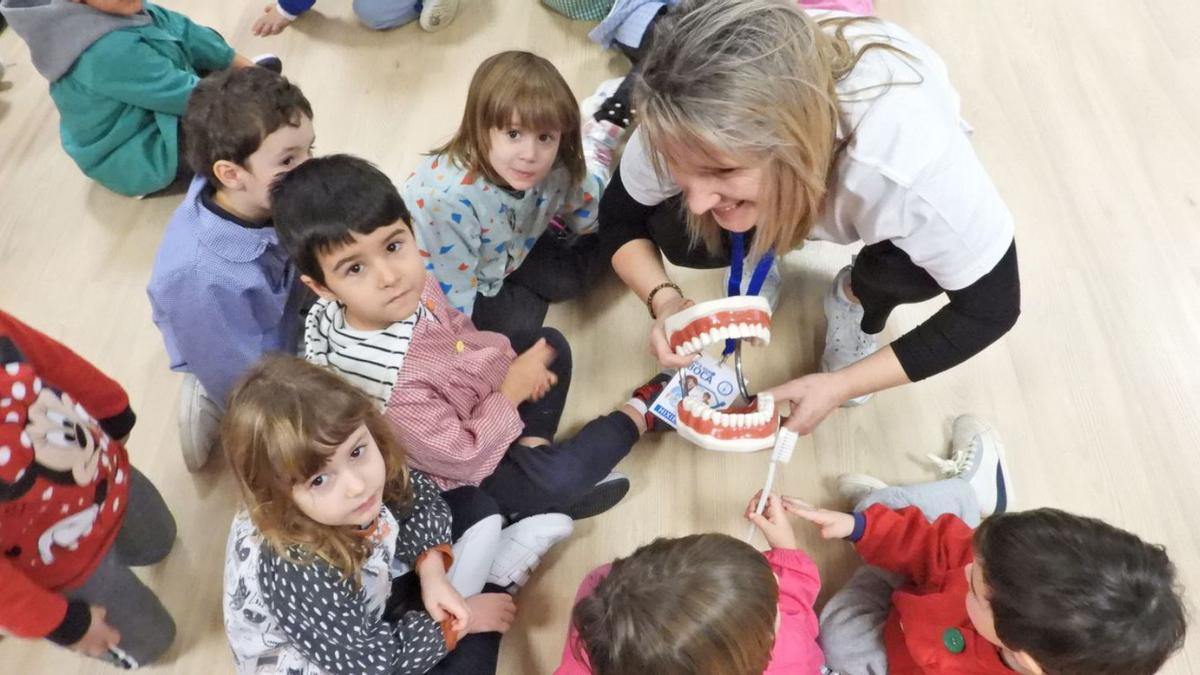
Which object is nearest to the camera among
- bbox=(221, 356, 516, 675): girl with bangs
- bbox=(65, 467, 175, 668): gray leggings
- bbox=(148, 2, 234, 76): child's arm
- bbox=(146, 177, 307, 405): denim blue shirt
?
bbox=(221, 356, 516, 675): girl with bangs

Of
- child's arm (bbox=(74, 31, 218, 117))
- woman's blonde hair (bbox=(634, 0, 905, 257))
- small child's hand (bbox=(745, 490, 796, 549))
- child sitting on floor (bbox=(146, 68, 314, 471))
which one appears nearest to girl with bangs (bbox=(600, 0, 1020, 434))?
woman's blonde hair (bbox=(634, 0, 905, 257))

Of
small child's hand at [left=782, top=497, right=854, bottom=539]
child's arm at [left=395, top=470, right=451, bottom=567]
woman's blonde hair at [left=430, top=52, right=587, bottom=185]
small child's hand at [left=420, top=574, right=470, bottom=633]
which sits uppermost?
woman's blonde hair at [left=430, top=52, right=587, bottom=185]

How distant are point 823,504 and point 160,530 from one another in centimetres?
115

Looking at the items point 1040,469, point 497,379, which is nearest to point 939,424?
point 1040,469

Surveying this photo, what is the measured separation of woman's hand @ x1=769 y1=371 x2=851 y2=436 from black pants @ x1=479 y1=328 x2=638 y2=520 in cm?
31

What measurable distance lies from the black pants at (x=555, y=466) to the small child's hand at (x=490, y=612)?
16 cm

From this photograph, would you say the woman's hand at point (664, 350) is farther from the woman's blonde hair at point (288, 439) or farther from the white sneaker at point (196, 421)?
the white sneaker at point (196, 421)

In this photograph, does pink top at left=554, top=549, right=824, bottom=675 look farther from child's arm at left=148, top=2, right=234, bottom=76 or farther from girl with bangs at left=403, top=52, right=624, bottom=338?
child's arm at left=148, top=2, right=234, bottom=76

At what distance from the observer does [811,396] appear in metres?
1.25

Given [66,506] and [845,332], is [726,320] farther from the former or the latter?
[66,506]

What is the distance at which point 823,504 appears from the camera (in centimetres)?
141

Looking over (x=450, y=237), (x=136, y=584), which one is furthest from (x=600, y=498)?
(x=136, y=584)

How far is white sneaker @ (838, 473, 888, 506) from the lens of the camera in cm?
137

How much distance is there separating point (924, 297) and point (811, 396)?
0.25 meters
